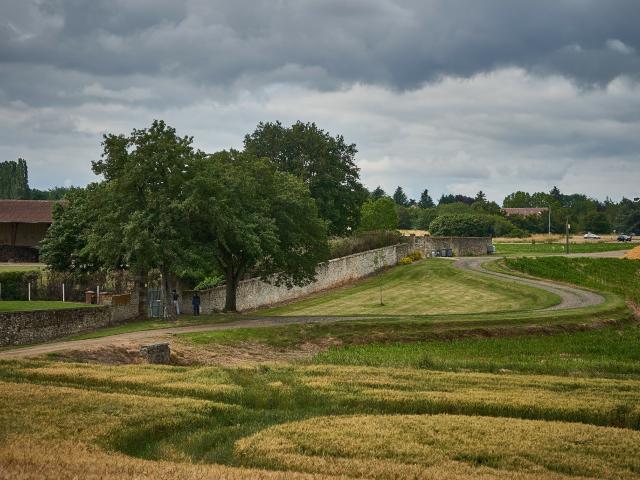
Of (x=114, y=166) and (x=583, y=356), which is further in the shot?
(x=114, y=166)

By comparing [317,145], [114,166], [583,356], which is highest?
[317,145]

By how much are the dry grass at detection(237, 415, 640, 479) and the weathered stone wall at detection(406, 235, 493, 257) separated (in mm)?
65330

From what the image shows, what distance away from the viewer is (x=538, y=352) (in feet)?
105

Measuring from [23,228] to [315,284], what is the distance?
34.7 meters

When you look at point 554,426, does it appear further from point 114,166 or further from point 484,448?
point 114,166

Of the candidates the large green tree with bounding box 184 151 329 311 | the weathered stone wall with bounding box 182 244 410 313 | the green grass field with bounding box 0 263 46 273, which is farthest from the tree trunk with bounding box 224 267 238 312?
the green grass field with bounding box 0 263 46 273

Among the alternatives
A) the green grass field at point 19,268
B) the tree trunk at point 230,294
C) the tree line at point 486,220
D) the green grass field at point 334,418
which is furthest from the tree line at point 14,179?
the green grass field at point 334,418

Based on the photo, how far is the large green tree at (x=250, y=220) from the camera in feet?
139

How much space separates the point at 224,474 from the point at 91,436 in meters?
4.19

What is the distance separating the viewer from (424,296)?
59.1 metres

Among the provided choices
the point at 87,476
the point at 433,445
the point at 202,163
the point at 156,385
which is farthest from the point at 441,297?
the point at 87,476

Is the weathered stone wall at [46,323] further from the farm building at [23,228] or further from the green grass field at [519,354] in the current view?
the farm building at [23,228]

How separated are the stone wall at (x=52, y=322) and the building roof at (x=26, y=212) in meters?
37.3

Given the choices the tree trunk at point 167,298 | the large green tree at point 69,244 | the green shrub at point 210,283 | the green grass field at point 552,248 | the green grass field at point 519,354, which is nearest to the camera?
the green grass field at point 519,354
